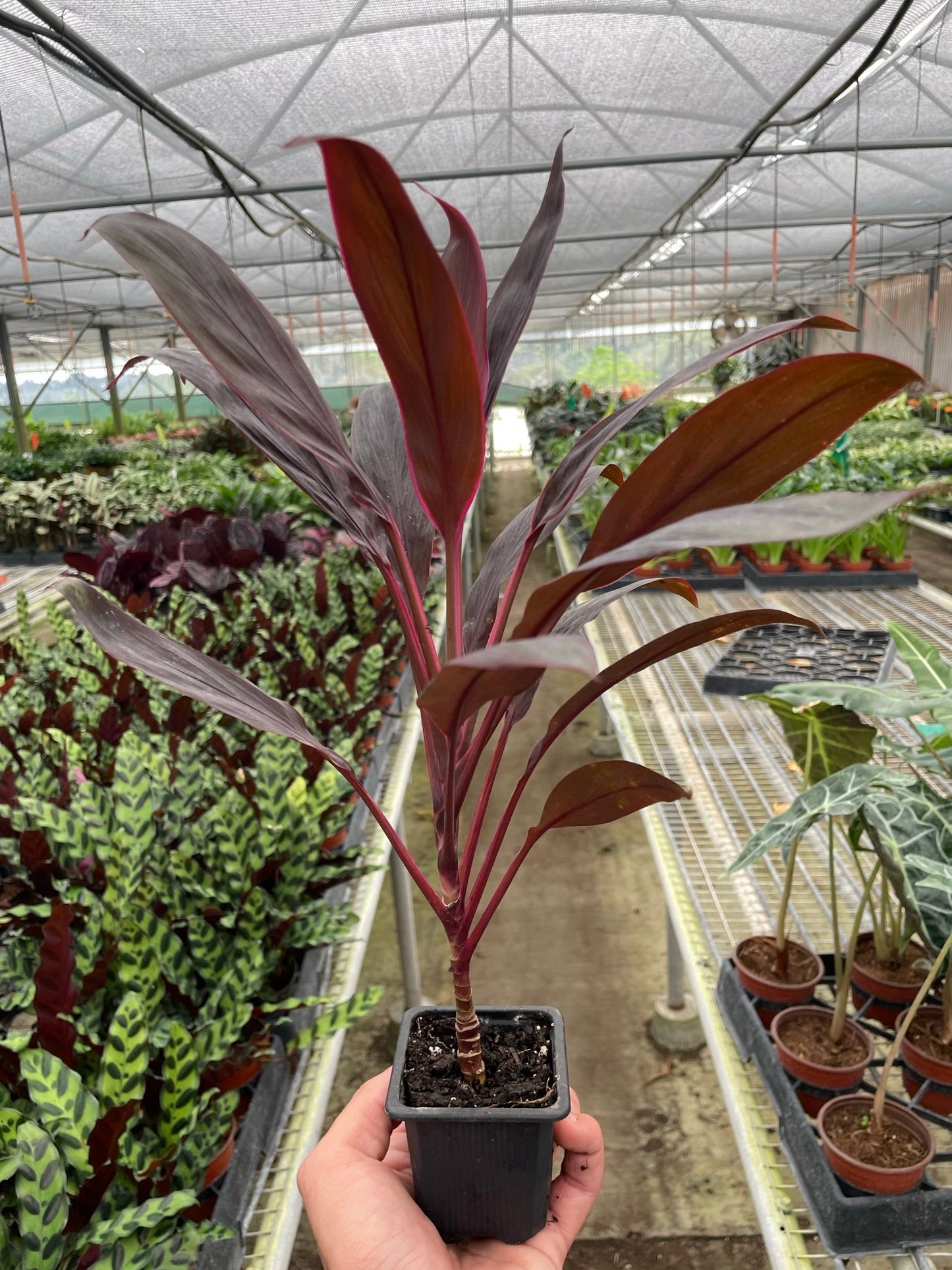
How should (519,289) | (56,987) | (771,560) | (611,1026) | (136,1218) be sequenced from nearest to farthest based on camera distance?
(519,289)
(136,1218)
(56,987)
(611,1026)
(771,560)

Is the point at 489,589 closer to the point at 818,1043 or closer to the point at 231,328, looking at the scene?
the point at 231,328

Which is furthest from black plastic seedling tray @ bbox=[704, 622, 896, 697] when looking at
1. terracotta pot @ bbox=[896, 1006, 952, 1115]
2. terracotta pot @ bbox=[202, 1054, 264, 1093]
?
terracotta pot @ bbox=[202, 1054, 264, 1093]

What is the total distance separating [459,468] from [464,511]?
6 cm

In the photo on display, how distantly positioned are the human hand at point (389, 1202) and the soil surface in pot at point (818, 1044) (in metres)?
0.50

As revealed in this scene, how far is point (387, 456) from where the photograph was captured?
0.81 meters

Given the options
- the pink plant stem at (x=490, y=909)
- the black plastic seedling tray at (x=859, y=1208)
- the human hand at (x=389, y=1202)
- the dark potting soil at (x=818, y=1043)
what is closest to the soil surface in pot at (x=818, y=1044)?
the dark potting soil at (x=818, y=1043)

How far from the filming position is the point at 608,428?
67 cm

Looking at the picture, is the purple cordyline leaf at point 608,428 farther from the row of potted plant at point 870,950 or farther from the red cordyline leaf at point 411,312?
the row of potted plant at point 870,950

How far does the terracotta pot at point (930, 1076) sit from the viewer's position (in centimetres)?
115

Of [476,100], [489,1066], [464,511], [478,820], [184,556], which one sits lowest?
[489,1066]

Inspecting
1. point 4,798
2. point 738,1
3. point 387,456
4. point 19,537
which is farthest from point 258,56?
point 387,456

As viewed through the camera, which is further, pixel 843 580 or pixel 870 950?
pixel 843 580

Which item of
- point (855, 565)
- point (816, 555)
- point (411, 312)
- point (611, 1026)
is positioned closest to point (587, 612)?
point (411, 312)

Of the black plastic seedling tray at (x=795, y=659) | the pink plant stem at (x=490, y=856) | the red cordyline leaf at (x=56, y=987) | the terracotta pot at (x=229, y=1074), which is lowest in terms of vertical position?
the terracotta pot at (x=229, y=1074)
